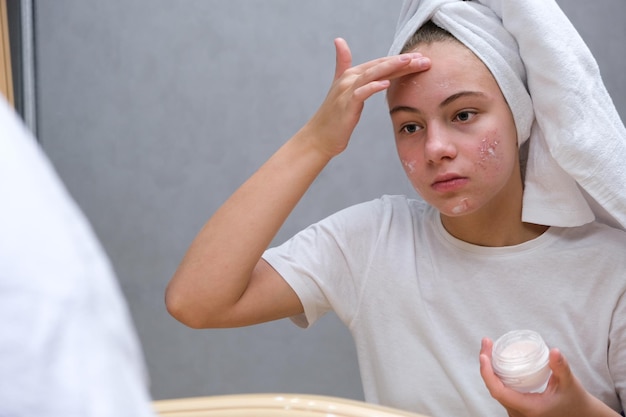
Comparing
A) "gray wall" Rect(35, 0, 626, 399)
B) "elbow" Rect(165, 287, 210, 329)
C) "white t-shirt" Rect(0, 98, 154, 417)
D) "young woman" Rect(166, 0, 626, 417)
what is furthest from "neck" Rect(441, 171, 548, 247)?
"white t-shirt" Rect(0, 98, 154, 417)

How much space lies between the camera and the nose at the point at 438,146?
0.97m

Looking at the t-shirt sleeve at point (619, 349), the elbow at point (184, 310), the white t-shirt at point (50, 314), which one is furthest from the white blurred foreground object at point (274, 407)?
the white t-shirt at point (50, 314)

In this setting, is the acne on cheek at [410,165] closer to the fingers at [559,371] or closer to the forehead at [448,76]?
the forehead at [448,76]

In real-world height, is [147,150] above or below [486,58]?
above

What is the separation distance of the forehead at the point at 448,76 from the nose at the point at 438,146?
46 mm

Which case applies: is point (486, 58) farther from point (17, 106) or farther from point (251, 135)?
point (17, 106)

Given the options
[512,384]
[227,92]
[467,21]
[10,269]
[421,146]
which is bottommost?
[512,384]

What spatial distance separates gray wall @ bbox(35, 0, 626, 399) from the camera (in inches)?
71.6

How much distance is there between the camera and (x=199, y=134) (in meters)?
1.84

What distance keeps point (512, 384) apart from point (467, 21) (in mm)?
506

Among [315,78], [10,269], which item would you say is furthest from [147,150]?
[10,269]

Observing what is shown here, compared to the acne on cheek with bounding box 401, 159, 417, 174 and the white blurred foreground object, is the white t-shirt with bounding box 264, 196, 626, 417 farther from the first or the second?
the white blurred foreground object

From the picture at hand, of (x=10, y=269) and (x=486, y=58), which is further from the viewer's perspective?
(x=486, y=58)

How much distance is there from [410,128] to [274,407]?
18.3 inches
